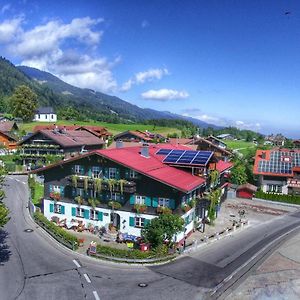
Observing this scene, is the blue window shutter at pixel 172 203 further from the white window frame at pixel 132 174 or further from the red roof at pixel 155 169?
the white window frame at pixel 132 174

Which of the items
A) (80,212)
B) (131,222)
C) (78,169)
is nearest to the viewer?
(131,222)

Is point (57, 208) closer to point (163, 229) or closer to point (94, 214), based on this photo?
point (94, 214)

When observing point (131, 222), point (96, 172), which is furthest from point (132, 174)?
point (131, 222)

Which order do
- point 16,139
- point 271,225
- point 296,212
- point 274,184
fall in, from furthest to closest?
point 16,139, point 274,184, point 296,212, point 271,225

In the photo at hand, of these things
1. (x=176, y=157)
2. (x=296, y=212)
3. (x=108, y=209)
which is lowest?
(x=296, y=212)

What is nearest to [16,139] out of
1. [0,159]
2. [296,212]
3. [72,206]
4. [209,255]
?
[0,159]

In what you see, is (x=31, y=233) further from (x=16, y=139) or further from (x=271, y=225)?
(x=16, y=139)

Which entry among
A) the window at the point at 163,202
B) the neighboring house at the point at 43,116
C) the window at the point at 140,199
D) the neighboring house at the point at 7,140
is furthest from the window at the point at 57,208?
the neighboring house at the point at 43,116
